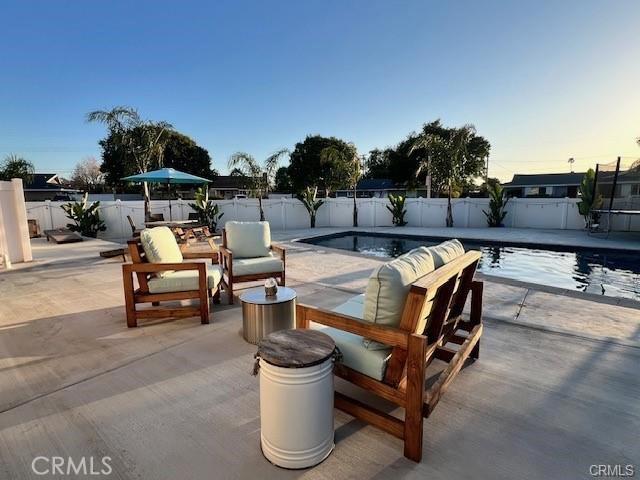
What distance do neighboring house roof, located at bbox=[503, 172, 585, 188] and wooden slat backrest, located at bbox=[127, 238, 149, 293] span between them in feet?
117

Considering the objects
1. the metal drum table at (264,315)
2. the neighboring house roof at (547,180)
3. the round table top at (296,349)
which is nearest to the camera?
the round table top at (296,349)

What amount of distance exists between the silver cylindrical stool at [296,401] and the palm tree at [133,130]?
39.0ft

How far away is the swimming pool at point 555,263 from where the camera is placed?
5.64 m

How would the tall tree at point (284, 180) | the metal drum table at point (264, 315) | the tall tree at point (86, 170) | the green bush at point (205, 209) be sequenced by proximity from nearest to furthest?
the metal drum table at point (264, 315), the green bush at point (205, 209), the tall tree at point (284, 180), the tall tree at point (86, 170)

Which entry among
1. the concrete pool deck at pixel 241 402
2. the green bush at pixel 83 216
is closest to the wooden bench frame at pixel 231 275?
the concrete pool deck at pixel 241 402

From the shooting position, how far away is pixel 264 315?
274 cm

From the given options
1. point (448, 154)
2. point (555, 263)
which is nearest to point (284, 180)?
point (448, 154)

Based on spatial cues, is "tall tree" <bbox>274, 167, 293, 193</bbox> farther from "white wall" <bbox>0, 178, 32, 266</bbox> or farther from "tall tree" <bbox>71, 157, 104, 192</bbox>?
"tall tree" <bbox>71, 157, 104, 192</bbox>

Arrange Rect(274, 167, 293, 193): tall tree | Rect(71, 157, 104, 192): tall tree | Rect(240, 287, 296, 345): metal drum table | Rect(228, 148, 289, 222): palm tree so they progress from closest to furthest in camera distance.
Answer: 1. Rect(240, 287, 296, 345): metal drum table
2. Rect(228, 148, 289, 222): palm tree
3. Rect(274, 167, 293, 193): tall tree
4. Rect(71, 157, 104, 192): tall tree

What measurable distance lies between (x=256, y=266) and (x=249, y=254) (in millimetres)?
489

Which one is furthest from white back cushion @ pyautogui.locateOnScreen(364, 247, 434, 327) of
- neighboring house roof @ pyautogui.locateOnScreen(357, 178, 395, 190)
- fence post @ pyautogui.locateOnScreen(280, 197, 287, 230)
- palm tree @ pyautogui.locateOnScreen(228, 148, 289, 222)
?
neighboring house roof @ pyautogui.locateOnScreen(357, 178, 395, 190)

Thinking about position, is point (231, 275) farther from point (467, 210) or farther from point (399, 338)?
point (467, 210)

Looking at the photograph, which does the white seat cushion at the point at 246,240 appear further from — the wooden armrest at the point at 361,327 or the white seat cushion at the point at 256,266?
the wooden armrest at the point at 361,327

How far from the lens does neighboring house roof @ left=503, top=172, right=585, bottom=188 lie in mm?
29528
